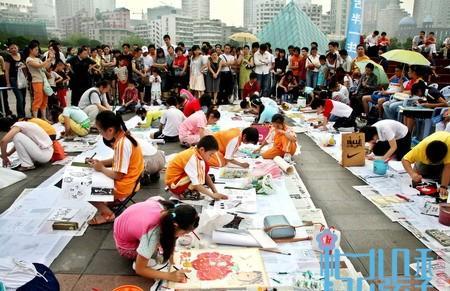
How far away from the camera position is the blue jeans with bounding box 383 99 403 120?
7.07m

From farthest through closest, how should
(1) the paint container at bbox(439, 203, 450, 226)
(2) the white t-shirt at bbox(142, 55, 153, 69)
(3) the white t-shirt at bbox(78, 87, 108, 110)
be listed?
(2) the white t-shirt at bbox(142, 55, 153, 69), (3) the white t-shirt at bbox(78, 87, 108, 110), (1) the paint container at bbox(439, 203, 450, 226)

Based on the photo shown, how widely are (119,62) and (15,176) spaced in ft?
19.6

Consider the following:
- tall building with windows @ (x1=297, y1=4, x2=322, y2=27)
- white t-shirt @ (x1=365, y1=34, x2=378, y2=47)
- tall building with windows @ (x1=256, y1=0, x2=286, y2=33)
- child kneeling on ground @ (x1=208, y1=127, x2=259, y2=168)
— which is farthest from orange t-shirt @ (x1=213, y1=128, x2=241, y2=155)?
tall building with windows @ (x1=297, y1=4, x2=322, y2=27)

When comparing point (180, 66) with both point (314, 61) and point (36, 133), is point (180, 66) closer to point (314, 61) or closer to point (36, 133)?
point (314, 61)

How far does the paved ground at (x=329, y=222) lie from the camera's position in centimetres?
288

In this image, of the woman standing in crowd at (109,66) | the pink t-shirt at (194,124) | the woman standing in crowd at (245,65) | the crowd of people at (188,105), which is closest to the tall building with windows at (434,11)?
the crowd of people at (188,105)

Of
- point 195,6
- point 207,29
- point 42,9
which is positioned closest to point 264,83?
point 42,9

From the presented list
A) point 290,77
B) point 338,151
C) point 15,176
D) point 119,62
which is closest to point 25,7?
point 119,62

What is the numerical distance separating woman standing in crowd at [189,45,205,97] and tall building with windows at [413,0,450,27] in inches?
714

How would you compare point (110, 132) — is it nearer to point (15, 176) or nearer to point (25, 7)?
Answer: point (15, 176)

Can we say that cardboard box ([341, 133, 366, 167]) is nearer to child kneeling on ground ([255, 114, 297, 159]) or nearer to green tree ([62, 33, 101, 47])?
child kneeling on ground ([255, 114, 297, 159])

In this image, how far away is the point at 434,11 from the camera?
87.9ft

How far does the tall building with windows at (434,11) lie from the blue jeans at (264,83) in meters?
16.4

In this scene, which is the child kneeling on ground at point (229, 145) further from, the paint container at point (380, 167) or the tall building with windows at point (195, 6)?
the tall building with windows at point (195, 6)
